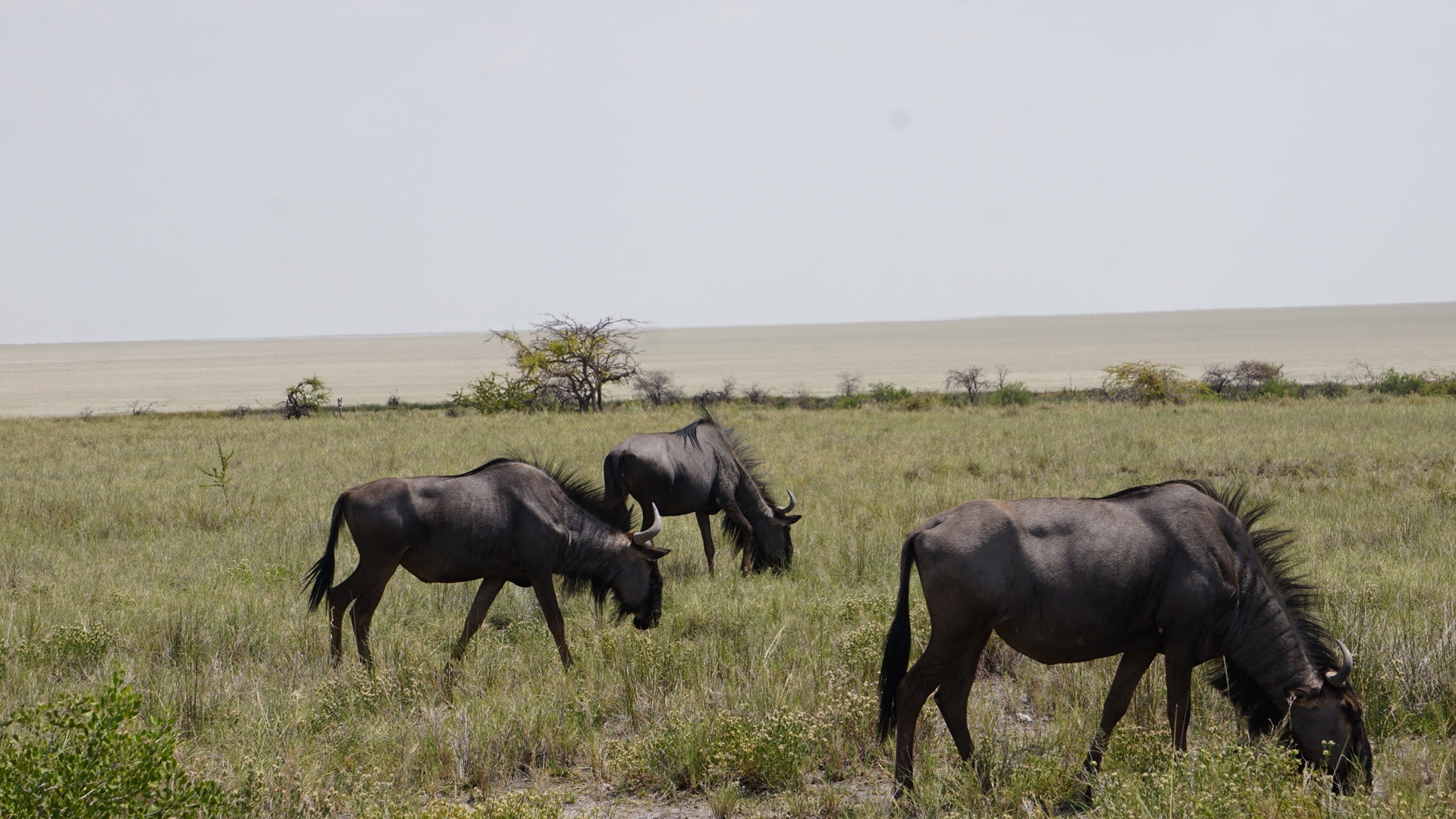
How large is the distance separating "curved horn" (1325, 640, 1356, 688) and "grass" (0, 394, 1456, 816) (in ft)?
1.39

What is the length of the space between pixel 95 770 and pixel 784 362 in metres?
119

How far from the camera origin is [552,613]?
7117mm

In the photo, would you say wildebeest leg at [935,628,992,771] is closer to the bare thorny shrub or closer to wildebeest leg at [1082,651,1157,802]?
wildebeest leg at [1082,651,1157,802]

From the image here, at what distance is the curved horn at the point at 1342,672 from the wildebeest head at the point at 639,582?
449 centimetres

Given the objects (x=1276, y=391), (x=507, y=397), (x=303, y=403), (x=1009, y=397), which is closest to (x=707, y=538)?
(x=1009, y=397)

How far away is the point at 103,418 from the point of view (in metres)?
39.5

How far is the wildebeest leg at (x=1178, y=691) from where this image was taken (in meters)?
4.80

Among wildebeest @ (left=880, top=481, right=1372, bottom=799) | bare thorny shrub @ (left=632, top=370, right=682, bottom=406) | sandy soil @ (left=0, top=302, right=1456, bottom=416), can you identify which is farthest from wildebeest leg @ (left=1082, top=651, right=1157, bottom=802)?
sandy soil @ (left=0, top=302, right=1456, bottom=416)

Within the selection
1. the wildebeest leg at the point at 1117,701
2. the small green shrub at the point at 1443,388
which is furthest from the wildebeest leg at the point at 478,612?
the small green shrub at the point at 1443,388

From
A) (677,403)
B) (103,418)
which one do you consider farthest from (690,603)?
(103,418)

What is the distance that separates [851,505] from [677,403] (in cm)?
2437

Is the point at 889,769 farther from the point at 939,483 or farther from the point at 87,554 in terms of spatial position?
the point at 939,483

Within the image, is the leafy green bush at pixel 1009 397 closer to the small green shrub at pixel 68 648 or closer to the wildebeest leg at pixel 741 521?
the wildebeest leg at pixel 741 521

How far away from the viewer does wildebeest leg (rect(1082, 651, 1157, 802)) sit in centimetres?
499
